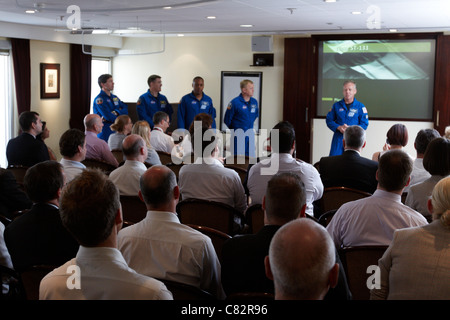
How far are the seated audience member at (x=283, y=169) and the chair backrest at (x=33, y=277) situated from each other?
2.31 m

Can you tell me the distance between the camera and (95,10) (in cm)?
796

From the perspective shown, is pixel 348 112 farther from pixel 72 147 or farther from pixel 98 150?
pixel 72 147

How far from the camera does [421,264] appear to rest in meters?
2.30

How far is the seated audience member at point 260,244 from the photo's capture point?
2486 mm

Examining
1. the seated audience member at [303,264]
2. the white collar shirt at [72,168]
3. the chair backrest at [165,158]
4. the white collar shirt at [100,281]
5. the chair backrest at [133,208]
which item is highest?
the seated audience member at [303,264]

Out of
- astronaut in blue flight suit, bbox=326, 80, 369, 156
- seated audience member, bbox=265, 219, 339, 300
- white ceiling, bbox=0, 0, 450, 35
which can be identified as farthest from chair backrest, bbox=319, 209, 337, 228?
astronaut in blue flight suit, bbox=326, 80, 369, 156

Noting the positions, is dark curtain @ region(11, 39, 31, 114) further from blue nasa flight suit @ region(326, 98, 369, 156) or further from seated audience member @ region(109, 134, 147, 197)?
seated audience member @ region(109, 134, 147, 197)

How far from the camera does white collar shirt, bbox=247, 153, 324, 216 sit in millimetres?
4359

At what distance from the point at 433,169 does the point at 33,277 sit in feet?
8.95

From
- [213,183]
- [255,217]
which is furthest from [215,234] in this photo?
[213,183]

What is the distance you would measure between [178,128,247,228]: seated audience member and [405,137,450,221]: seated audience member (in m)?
1.42

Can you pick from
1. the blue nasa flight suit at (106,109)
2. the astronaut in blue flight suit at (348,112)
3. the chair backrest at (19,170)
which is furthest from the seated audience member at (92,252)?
the blue nasa flight suit at (106,109)

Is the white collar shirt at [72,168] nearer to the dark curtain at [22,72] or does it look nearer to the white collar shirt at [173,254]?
the white collar shirt at [173,254]
